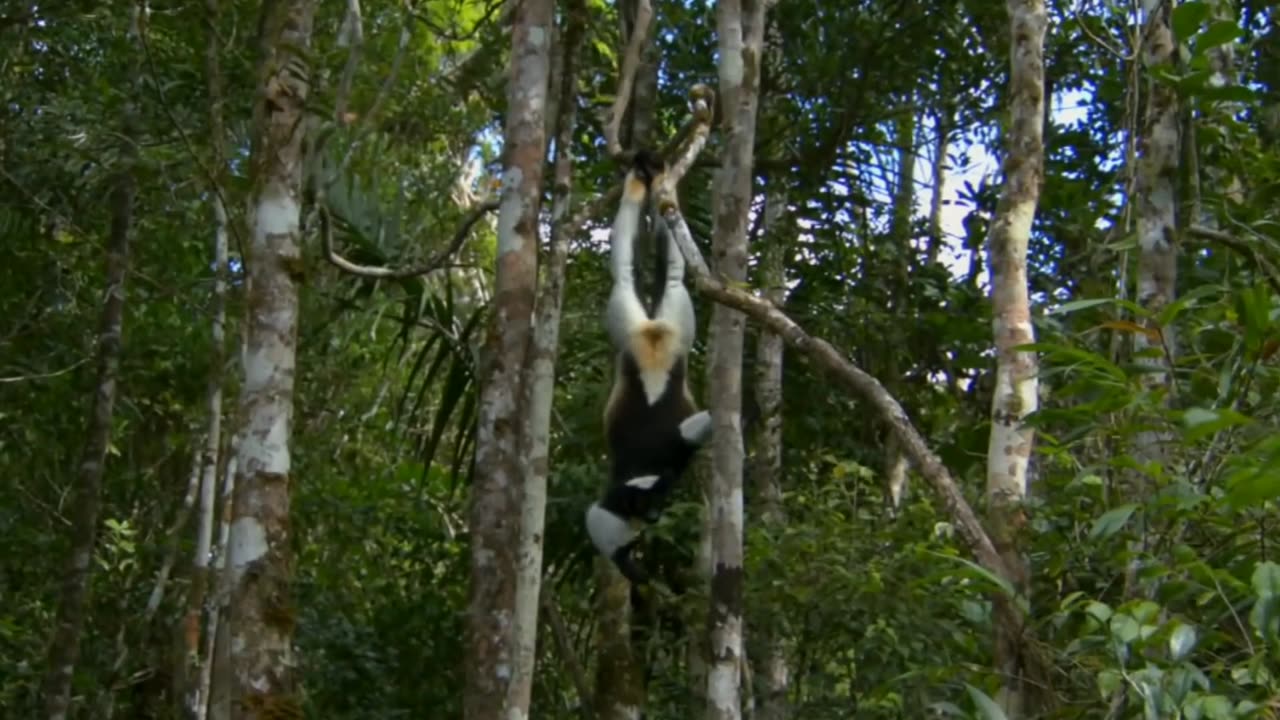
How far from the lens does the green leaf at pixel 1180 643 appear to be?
9.22 feet

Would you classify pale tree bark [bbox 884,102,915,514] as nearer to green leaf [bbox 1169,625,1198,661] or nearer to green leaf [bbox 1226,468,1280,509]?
green leaf [bbox 1169,625,1198,661]

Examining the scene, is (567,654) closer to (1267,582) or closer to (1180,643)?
(1180,643)

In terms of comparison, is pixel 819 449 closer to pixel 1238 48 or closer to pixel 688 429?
pixel 688 429

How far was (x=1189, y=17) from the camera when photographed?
10.5 ft

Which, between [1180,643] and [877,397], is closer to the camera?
[1180,643]

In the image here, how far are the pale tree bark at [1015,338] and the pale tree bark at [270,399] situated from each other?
2233 mm

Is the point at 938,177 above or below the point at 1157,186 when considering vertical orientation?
above

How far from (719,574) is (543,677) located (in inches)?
161

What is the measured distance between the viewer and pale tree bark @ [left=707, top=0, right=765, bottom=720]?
5.77 metres

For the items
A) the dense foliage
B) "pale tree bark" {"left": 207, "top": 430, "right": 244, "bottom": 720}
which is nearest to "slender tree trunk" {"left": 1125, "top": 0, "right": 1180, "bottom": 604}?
the dense foliage

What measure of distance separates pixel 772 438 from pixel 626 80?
2.95m

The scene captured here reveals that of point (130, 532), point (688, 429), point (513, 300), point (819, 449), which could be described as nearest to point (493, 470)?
point (513, 300)

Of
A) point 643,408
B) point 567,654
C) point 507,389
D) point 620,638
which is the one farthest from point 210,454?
point 507,389

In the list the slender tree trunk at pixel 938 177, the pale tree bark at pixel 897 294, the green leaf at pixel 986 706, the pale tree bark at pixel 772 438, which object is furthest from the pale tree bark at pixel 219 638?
the slender tree trunk at pixel 938 177
